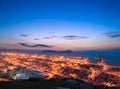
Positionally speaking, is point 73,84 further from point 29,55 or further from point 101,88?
point 29,55

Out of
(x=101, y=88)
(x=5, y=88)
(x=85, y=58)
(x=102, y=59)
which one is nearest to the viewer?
(x=5, y=88)

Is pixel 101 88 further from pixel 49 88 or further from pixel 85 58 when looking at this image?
pixel 85 58

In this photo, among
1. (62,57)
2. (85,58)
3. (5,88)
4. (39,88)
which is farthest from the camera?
(62,57)

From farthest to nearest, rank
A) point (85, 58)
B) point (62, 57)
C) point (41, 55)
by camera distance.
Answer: point (41, 55), point (62, 57), point (85, 58)

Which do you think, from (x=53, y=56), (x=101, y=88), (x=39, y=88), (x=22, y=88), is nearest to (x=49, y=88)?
(x=39, y=88)

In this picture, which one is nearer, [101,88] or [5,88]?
[5,88]

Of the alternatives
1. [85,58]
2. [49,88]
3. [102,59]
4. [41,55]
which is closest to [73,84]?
[49,88]

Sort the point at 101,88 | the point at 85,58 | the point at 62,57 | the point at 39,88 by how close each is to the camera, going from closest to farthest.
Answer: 1. the point at 39,88
2. the point at 101,88
3. the point at 85,58
4. the point at 62,57

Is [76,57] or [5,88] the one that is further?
[76,57]
